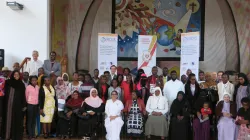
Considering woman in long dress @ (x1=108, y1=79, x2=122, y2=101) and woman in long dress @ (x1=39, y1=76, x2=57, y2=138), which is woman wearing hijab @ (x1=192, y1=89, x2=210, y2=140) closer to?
woman in long dress @ (x1=108, y1=79, x2=122, y2=101)

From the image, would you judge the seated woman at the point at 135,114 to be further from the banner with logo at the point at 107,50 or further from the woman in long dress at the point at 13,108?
the banner with logo at the point at 107,50

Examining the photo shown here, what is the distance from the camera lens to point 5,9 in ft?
26.8

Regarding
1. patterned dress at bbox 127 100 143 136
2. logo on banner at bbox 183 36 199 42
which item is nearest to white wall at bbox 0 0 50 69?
patterned dress at bbox 127 100 143 136

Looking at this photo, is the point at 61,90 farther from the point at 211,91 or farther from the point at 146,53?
the point at 211,91

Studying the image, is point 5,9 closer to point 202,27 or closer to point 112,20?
point 112,20

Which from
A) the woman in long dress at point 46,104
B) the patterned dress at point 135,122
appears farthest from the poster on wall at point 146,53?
the woman in long dress at point 46,104

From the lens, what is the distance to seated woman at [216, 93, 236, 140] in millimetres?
6238

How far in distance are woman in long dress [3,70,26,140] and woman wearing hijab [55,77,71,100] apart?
3.06ft

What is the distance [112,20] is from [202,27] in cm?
297

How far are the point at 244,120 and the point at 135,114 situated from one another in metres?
2.21

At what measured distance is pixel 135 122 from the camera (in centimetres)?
677

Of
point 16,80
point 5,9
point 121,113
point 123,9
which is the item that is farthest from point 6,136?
point 123,9

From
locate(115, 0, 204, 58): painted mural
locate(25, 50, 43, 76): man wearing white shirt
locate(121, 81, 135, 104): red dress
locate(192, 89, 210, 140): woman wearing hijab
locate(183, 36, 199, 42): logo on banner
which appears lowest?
locate(192, 89, 210, 140): woman wearing hijab

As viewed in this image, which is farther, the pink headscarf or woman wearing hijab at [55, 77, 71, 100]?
woman wearing hijab at [55, 77, 71, 100]
